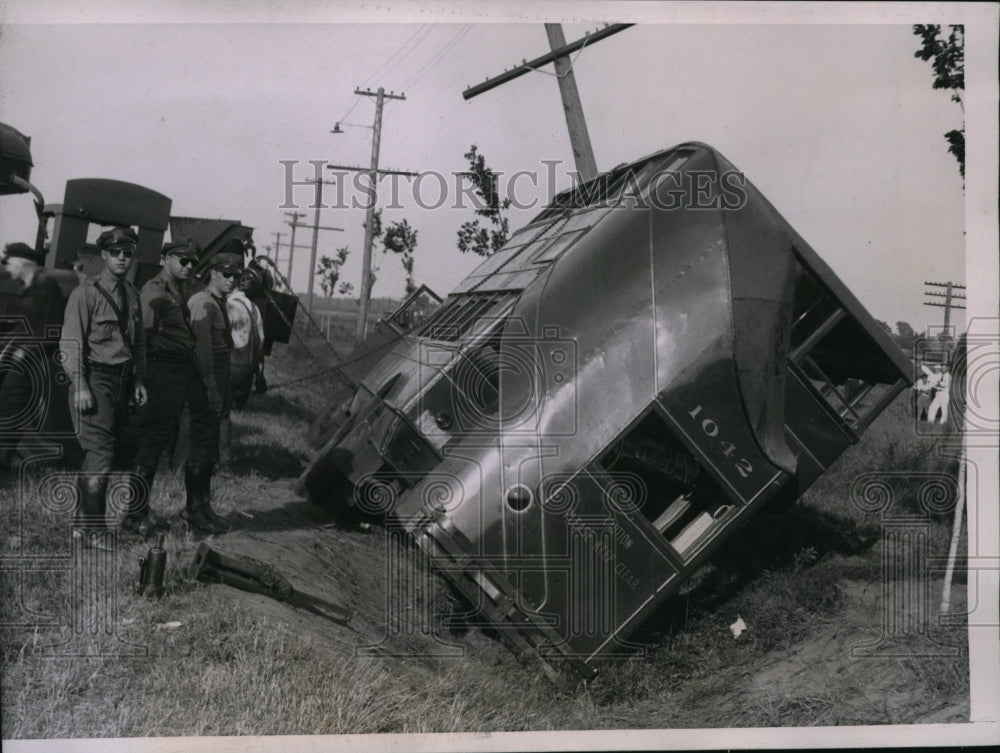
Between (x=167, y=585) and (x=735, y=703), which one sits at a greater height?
(x=167, y=585)

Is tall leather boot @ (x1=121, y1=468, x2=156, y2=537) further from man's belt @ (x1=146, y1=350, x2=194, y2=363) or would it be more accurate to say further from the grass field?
man's belt @ (x1=146, y1=350, x2=194, y2=363)

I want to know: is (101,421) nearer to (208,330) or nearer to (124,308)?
(124,308)

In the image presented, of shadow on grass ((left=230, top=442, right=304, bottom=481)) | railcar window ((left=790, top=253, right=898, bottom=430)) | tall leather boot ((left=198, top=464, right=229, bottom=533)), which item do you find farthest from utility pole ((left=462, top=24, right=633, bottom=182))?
shadow on grass ((left=230, top=442, right=304, bottom=481))

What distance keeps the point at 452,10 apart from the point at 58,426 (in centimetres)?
375

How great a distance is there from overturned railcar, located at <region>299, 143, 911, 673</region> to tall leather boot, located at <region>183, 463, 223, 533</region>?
1363mm

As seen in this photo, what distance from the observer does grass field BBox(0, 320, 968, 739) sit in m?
4.37

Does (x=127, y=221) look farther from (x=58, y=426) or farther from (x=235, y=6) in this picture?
(x=235, y=6)

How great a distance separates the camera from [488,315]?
5.45 m

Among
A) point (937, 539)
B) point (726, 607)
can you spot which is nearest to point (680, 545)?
point (726, 607)

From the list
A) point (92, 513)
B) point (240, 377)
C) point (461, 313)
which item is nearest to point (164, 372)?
point (92, 513)

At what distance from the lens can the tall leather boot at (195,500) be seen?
5703 millimetres

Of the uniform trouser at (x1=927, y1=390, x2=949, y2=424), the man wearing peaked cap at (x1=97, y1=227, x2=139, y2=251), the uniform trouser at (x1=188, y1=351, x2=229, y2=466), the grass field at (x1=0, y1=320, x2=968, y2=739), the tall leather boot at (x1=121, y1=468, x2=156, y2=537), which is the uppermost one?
the man wearing peaked cap at (x1=97, y1=227, x2=139, y2=251)

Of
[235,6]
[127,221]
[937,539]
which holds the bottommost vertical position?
[937,539]

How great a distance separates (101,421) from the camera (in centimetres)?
505
